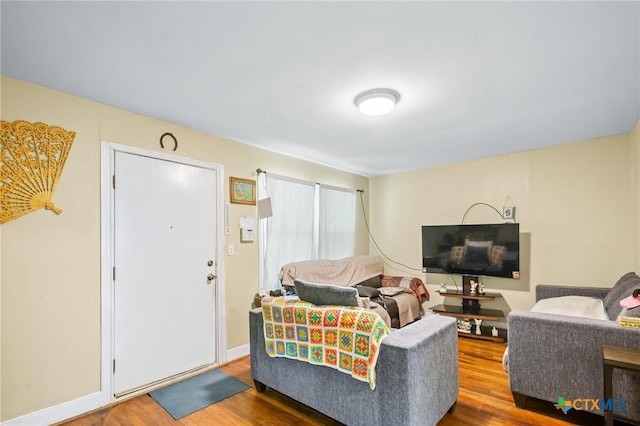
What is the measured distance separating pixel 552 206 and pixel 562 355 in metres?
2.34

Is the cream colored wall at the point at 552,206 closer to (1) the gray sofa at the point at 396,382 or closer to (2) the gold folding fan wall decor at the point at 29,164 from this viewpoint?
(1) the gray sofa at the point at 396,382

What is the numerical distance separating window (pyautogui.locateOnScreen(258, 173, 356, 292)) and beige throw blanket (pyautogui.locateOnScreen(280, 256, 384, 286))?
230 millimetres

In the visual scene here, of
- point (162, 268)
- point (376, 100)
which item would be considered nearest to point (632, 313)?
point (376, 100)

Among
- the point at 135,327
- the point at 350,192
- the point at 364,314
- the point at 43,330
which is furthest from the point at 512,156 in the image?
the point at 43,330

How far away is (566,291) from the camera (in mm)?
3455

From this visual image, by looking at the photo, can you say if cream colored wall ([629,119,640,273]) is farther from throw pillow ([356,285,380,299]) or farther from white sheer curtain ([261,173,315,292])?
white sheer curtain ([261,173,315,292])

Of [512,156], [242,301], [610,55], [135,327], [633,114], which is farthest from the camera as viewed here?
[512,156]

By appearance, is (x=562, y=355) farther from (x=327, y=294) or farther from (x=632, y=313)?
(x=327, y=294)

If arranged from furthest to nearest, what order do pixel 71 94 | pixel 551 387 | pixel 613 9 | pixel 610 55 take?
pixel 71 94 < pixel 551 387 < pixel 610 55 < pixel 613 9

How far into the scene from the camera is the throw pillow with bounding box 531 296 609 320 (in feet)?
8.48

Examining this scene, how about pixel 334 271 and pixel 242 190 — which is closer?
pixel 242 190

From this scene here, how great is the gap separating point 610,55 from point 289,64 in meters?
1.96

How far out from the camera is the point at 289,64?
1.95 metres

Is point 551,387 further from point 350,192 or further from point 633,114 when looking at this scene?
point 350,192
